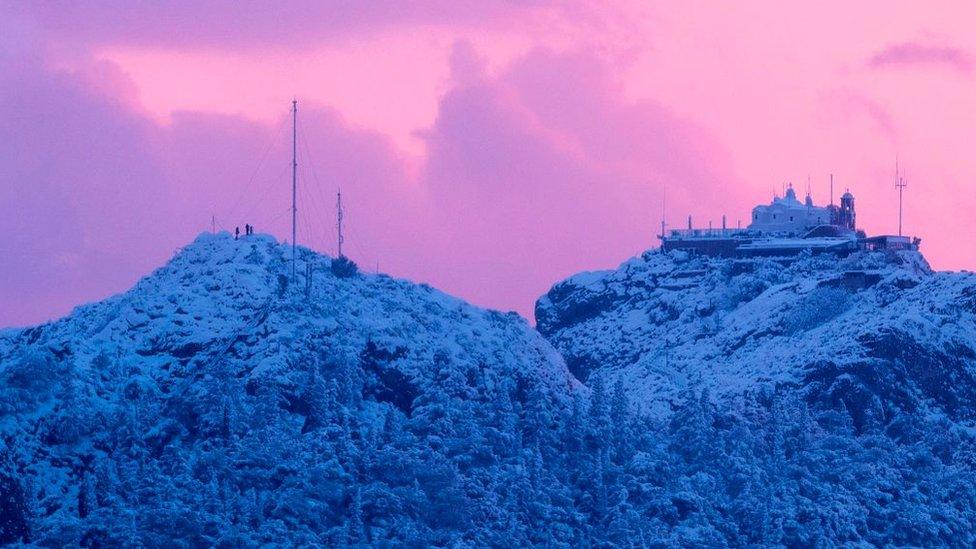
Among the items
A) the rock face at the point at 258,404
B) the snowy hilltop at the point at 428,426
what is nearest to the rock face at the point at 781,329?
the snowy hilltop at the point at 428,426

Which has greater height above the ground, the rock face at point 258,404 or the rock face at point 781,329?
the rock face at point 781,329

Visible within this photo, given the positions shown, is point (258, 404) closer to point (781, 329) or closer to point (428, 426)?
point (428, 426)

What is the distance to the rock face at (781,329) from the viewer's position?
117 m

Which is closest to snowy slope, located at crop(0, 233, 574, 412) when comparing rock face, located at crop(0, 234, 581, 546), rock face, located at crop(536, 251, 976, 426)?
rock face, located at crop(0, 234, 581, 546)

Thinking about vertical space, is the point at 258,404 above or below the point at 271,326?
below

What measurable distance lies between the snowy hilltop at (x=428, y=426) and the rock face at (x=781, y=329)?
9.2 inches

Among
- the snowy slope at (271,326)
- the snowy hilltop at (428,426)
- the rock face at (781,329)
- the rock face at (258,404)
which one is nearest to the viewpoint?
the rock face at (258,404)

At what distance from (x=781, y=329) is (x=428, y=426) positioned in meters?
34.0

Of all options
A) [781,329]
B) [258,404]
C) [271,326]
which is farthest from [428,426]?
[781,329]

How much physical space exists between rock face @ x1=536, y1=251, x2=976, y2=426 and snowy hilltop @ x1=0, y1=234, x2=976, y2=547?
0.23 metres

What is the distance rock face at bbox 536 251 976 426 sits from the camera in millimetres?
117438

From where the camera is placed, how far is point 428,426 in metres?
101

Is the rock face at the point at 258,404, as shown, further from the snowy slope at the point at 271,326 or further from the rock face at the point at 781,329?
the rock face at the point at 781,329

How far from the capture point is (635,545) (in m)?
98.3
